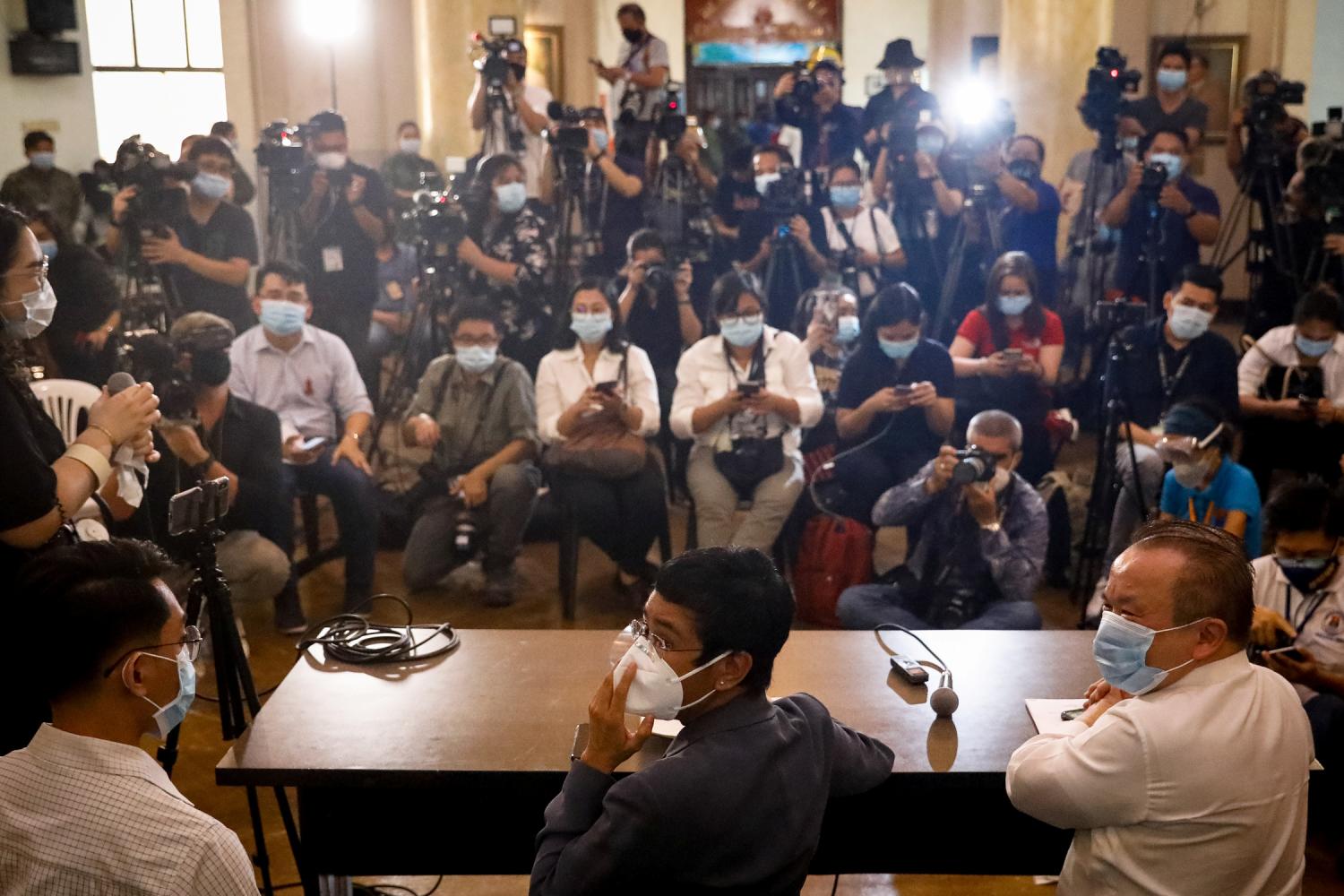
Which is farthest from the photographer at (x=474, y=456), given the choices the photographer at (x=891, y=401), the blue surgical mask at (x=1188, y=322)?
the blue surgical mask at (x=1188, y=322)

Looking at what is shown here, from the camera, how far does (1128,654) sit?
6.23 ft

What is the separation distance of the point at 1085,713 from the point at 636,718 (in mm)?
716

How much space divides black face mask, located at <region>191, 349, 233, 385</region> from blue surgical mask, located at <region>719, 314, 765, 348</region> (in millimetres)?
1650

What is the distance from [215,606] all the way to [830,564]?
2.16 meters

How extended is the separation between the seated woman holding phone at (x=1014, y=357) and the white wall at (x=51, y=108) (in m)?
5.82

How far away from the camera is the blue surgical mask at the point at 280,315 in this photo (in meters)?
4.76

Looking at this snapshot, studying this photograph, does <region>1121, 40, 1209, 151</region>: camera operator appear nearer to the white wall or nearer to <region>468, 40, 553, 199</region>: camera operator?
<region>468, 40, 553, 199</region>: camera operator

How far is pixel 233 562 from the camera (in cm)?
423

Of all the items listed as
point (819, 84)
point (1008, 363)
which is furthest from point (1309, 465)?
point (819, 84)

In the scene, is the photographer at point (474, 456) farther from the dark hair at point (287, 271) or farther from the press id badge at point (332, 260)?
the press id badge at point (332, 260)

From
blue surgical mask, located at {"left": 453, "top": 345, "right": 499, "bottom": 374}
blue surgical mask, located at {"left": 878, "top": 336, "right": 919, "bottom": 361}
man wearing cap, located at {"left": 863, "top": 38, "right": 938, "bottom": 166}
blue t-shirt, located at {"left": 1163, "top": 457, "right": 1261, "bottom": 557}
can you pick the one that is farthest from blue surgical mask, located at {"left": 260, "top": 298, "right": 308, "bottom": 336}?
blue t-shirt, located at {"left": 1163, "top": 457, "right": 1261, "bottom": 557}

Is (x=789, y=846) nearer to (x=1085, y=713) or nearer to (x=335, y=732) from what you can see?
(x=1085, y=713)

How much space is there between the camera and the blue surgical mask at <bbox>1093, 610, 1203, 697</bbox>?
187 cm

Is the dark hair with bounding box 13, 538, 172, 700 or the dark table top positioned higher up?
the dark hair with bounding box 13, 538, 172, 700
